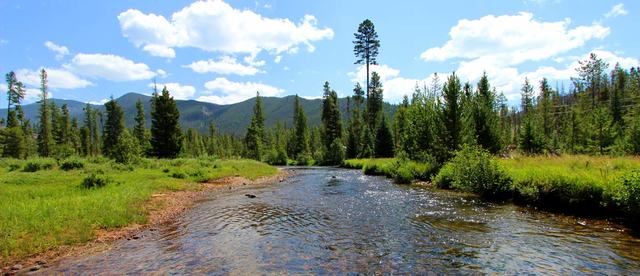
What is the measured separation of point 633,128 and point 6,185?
2485 inches

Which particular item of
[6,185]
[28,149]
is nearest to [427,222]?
[6,185]

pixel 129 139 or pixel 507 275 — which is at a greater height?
pixel 129 139

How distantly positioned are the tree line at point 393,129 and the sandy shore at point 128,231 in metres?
17.9

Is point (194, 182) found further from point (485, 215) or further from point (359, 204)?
point (485, 215)

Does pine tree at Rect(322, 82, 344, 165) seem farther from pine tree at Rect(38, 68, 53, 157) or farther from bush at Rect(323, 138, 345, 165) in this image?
pine tree at Rect(38, 68, 53, 157)

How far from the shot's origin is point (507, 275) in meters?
8.68

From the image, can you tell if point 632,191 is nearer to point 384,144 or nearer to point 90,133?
point 384,144

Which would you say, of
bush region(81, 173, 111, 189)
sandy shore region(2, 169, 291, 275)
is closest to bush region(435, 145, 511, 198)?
sandy shore region(2, 169, 291, 275)

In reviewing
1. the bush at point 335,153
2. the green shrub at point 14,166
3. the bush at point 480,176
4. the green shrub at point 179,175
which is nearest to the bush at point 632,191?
the bush at point 480,176

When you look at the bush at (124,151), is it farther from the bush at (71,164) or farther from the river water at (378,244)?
the river water at (378,244)

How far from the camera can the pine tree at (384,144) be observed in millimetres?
61719

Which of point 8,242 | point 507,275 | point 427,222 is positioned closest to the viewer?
point 507,275

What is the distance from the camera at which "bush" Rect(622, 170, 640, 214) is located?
38.3 feet

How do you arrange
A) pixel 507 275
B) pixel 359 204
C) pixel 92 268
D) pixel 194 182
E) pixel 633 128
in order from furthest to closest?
pixel 633 128 < pixel 194 182 < pixel 359 204 < pixel 92 268 < pixel 507 275
